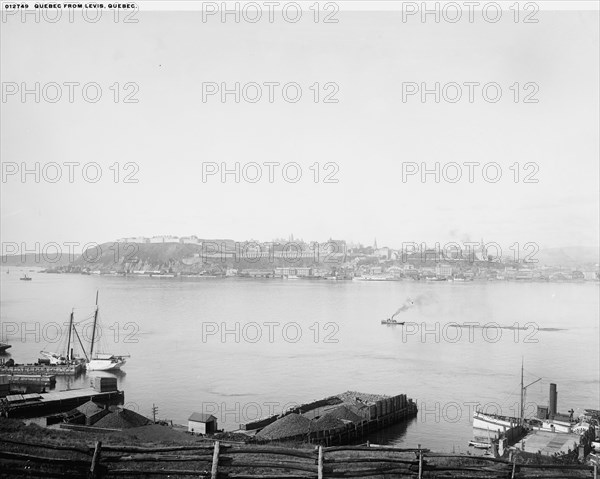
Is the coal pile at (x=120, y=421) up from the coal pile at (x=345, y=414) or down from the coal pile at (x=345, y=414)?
up

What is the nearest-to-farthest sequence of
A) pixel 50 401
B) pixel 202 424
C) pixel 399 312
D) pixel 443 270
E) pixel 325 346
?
pixel 202 424
pixel 50 401
pixel 325 346
pixel 399 312
pixel 443 270

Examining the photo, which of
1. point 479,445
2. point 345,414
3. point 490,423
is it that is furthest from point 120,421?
point 490,423

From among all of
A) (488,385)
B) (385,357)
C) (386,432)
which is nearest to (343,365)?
(385,357)

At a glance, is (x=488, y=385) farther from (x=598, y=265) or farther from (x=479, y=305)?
(x=598, y=265)

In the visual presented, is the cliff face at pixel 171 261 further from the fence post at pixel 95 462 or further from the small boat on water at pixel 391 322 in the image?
the fence post at pixel 95 462

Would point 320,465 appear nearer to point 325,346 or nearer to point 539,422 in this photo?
point 539,422

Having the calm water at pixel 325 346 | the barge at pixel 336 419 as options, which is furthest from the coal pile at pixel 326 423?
the calm water at pixel 325 346
